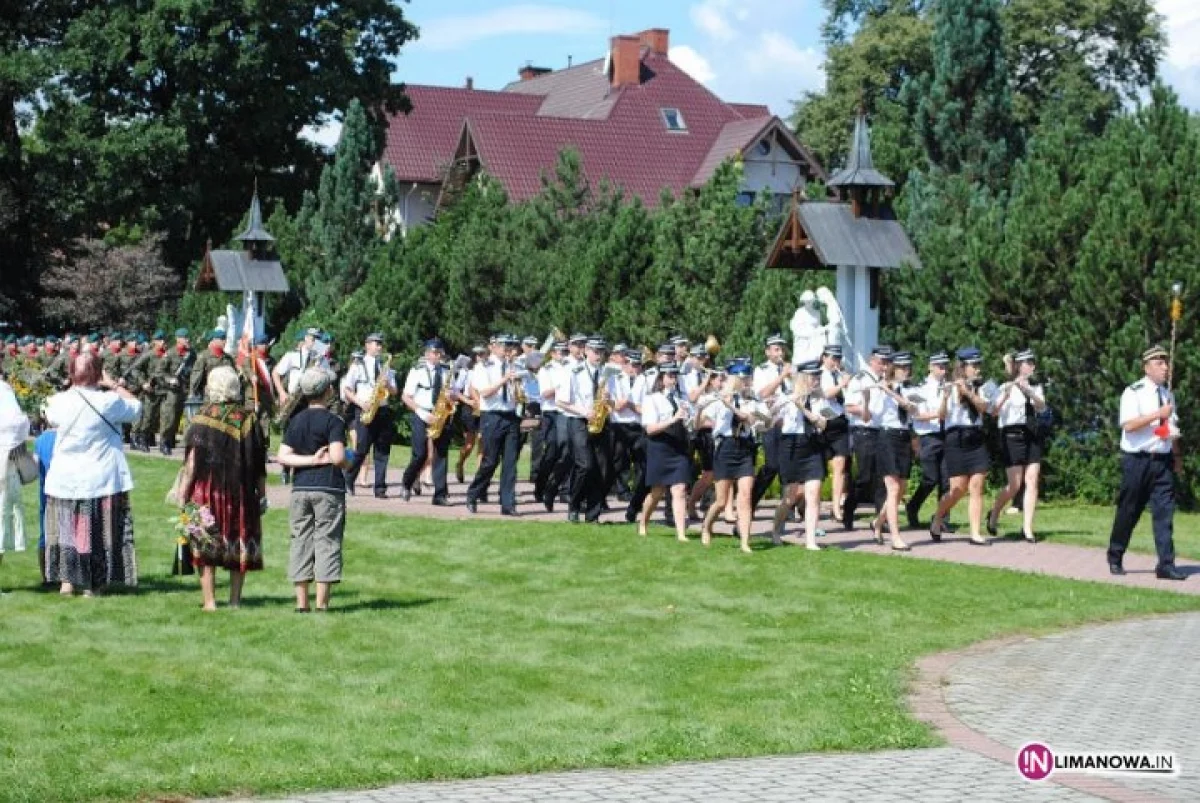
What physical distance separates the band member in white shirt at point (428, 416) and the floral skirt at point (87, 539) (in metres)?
7.97

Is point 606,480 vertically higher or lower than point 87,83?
lower

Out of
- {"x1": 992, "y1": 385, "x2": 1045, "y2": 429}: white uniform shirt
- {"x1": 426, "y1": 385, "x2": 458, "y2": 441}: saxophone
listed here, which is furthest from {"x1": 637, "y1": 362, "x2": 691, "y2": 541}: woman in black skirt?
{"x1": 426, "y1": 385, "x2": 458, "y2": 441}: saxophone

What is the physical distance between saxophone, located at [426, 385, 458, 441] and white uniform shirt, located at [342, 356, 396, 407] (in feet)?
2.81

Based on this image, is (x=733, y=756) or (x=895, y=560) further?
(x=895, y=560)

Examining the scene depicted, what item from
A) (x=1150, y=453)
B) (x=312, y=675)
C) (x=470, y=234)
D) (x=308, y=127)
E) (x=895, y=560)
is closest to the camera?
(x=312, y=675)

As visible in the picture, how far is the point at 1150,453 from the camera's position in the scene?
16266 millimetres

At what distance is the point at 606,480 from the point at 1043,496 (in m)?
6.60

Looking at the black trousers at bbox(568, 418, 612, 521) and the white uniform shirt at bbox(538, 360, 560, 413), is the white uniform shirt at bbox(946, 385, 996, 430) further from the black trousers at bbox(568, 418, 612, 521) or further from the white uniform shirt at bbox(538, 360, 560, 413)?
the white uniform shirt at bbox(538, 360, 560, 413)

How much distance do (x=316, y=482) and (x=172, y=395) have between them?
55.3 feet

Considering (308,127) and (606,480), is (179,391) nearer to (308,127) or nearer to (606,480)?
(606,480)

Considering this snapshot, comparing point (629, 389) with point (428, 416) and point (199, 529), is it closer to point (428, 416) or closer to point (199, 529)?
point (428, 416)

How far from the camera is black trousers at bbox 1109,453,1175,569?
16.3 meters

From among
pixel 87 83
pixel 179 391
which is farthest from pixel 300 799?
pixel 87 83

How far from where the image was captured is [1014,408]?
768 inches
